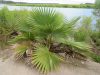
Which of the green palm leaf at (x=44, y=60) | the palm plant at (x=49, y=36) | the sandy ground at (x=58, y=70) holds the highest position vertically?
the palm plant at (x=49, y=36)

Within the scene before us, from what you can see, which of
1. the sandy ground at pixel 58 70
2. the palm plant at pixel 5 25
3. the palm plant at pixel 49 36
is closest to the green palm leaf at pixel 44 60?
the palm plant at pixel 49 36

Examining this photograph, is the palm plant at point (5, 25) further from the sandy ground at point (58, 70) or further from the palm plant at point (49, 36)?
the sandy ground at point (58, 70)

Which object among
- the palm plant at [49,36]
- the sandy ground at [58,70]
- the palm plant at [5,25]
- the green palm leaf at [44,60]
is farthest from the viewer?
the palm plant at [5,25]

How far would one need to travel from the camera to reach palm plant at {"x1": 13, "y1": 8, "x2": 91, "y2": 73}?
473cm

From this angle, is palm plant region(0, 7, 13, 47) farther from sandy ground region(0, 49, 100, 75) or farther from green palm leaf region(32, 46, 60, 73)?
green palm leaf region(32, 46, 60, 73)

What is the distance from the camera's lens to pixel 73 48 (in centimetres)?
496

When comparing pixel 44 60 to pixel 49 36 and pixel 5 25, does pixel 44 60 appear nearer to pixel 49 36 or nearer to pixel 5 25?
pixel 49 36

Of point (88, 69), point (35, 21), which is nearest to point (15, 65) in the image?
point (35, 21)

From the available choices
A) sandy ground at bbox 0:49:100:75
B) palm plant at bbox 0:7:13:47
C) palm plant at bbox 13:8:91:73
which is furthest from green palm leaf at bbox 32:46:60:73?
palm plant at bbox 0:7:13:47

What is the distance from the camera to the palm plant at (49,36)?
4.73 meters

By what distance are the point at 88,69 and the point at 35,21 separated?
5.46ft

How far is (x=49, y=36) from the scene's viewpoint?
4.88 metres

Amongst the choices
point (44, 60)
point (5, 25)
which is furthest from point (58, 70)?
point (5, 25)

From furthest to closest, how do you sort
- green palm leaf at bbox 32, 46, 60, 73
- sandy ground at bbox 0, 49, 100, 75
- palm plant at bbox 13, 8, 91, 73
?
1. palm plant at bbox 13, 8, 91, 73
2. sandy ground at bbox 0, 49, 100, 75
3. green palm leaf at bbox 32, 46, 60, 73
